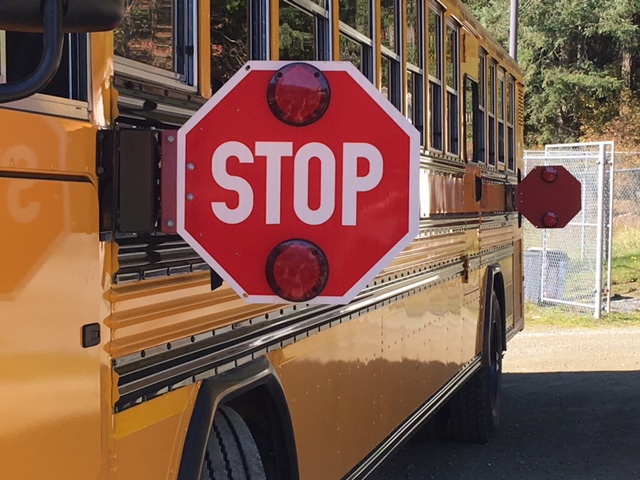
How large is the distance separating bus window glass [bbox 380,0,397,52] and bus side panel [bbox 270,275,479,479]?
104cm

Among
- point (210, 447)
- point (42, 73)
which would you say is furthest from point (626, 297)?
point (42, 73)

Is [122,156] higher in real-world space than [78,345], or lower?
higher

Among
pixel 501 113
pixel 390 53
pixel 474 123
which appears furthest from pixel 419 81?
pixel 501 113

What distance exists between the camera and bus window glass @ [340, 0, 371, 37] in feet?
11.4

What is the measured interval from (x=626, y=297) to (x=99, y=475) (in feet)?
48.9

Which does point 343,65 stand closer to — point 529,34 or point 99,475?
point 99,475

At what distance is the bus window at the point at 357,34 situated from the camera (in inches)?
137

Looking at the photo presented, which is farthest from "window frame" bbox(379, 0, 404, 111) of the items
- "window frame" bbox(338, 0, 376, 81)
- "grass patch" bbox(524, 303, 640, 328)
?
"grass patch" bbox(524, 303, 640, 328)

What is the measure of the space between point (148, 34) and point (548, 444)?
17.8 feet

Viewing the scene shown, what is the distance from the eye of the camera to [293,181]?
2021mm

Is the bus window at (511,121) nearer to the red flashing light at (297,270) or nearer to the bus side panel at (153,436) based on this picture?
the bus side panel at (153,436)

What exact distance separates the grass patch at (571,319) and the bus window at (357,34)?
10021 mm

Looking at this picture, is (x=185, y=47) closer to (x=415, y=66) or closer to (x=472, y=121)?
(x=415, y=66)

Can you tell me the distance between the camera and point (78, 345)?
6.07 feet
